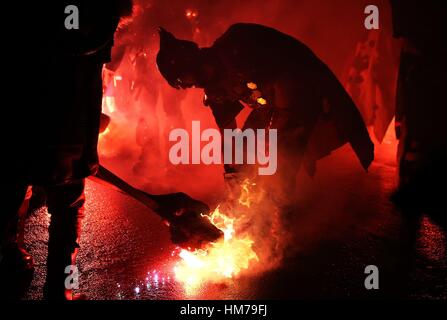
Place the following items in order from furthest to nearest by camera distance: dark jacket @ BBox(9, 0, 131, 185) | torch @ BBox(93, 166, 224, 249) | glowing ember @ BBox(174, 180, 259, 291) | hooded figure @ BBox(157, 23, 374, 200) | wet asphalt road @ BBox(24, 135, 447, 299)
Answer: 1. hooded figure @ BBox(157, 23, 374, 200)
2. glowing ember @ BBox(174, 180, 259, 291)
3. torch @ BBox(93, 166, 224, 249)
4. wet asphalt road @ BBox(24, 135, 447, 299)
5. dark jacket @ BBox(9, 0, 131, 185)

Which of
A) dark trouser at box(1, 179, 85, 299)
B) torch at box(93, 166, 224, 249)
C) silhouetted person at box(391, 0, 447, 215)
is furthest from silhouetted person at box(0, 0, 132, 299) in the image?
silhouetted person at box(391, 0, 447, 215)

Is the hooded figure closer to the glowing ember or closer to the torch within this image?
the glowing ember

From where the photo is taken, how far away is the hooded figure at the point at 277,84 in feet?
13.8

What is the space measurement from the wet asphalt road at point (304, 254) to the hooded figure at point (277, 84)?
92cm

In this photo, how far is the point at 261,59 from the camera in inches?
168

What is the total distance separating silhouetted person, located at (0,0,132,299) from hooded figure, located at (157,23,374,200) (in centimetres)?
154

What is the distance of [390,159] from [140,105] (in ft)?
23.8

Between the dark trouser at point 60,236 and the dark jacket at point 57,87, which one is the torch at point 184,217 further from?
the dark jacket at point 57,87

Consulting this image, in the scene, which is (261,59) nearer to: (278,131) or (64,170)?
(278,131)

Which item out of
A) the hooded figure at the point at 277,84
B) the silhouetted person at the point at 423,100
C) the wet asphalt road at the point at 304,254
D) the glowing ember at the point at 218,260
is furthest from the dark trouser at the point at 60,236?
the silhouetted person at the point at 423,100

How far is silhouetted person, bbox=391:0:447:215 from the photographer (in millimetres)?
5414

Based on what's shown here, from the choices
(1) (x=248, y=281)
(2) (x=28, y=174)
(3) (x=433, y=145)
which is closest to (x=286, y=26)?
(3) (x=433, y=145)

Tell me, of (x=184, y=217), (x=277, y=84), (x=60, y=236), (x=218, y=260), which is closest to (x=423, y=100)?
(x=277, y=84)

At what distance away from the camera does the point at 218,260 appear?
12.0ft
